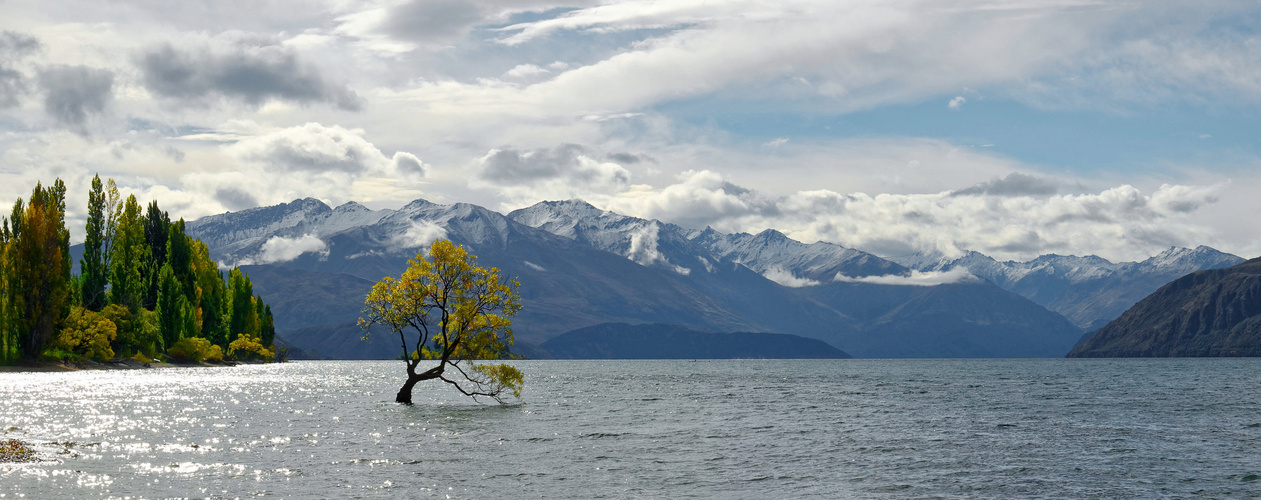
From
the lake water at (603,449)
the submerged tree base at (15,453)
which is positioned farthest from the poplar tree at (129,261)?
the submerged tree base at (15,453)

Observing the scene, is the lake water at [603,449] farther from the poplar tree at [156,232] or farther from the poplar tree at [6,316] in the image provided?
the poplar tree at [156,232]

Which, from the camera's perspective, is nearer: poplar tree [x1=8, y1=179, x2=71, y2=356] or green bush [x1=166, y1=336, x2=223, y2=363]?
poplar tree [x1=8, y1=179, x2=71, y2=356]

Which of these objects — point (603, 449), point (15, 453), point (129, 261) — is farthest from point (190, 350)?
point (603, 449)

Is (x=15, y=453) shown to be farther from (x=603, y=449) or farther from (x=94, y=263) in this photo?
(x=94, y=263)

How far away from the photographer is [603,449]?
56531 millimetres

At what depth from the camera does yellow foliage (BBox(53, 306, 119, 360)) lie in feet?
457

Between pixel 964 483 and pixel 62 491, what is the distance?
129 feet

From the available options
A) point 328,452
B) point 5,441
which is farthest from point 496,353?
point 5,441

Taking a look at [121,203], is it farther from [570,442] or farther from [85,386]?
[570,442]

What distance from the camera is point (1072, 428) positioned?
2884 inches

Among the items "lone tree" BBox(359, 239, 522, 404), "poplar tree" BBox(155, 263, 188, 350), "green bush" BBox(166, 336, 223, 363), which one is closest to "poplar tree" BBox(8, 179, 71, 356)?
"poplar tree" BBox(155, 263, 188, 350)

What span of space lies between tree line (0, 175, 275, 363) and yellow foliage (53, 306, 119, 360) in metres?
0.15

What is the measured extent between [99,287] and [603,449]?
132570 millimetres

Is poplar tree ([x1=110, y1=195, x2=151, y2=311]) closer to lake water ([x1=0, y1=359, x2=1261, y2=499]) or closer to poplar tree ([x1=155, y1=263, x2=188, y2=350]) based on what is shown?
poplar tree ([x1=155, y1=263, x2=188, y2=350])
